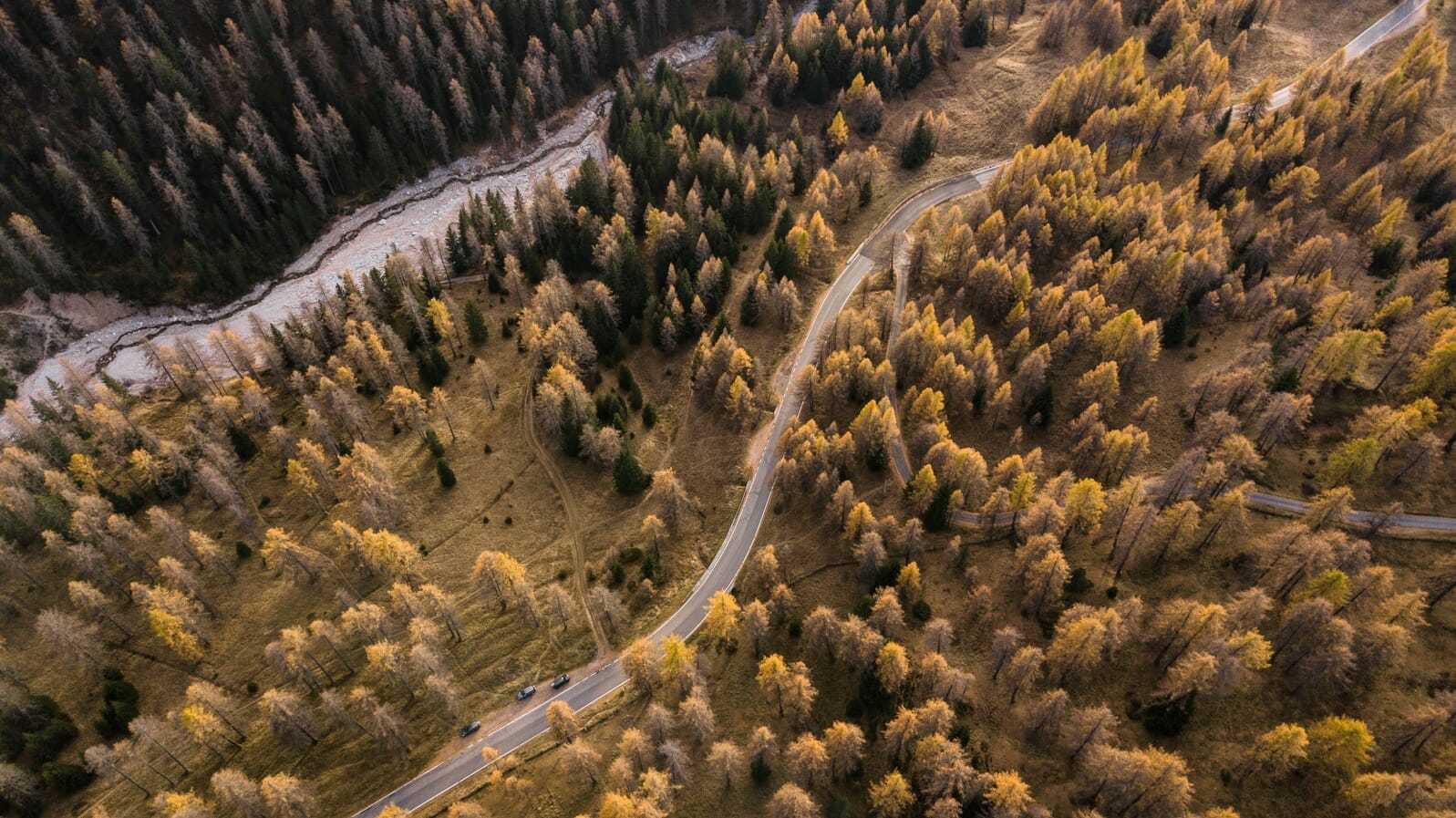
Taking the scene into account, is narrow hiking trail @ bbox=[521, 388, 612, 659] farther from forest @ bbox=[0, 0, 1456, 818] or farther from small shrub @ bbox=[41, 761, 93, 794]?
small shrub @ bbox=[41, 761, 93, 794]

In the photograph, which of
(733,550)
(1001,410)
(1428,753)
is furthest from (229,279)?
(1428,753)

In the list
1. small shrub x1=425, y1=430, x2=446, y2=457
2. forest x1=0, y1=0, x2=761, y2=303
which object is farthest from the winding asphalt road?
forest x1=0, y1=0, x2=761, y2=303

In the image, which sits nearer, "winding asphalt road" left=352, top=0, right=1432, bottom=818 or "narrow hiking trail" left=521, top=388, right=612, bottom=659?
"winding asphalt road" left=352, top=0, right=1432, bottom=818

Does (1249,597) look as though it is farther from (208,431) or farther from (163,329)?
(163,329)

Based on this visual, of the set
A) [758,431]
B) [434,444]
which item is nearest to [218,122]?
[434,444]

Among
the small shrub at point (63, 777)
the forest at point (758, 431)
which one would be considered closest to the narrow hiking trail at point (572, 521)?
the forest at point (758, 431)

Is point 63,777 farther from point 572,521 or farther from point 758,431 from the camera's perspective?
point 758,431

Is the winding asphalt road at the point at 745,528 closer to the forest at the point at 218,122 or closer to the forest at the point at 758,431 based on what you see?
the forest at the point at 758,431
